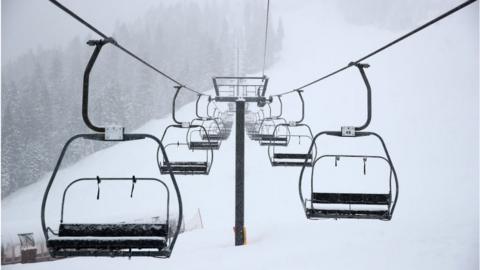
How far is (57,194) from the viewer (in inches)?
1529

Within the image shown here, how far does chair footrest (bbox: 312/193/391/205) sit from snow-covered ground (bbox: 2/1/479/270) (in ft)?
15.7

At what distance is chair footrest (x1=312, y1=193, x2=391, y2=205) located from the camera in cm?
427

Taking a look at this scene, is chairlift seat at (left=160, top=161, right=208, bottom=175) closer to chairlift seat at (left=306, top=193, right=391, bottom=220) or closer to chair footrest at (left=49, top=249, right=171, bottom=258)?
chairlift seat at (left=306, top=193, right=391, bottom=220)

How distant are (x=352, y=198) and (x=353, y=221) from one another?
9.22m

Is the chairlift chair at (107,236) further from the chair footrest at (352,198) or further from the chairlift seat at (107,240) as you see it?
the chair footrest at (352,198)

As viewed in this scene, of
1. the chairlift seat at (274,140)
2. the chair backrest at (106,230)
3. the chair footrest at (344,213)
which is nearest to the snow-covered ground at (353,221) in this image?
the chairlift seat at (274,140)

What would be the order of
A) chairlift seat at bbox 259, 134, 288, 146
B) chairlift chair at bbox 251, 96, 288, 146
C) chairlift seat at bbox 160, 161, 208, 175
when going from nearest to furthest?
Answer: chairlift seat at bbox 160, 161, 208, 175 → chairlift seat at bbox 259, 134, 288, 146 → chairlift chair at bbox 251, 96, 288, 146

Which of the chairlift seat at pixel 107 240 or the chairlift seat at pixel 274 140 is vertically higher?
the chairlift seat at pixel 274 140

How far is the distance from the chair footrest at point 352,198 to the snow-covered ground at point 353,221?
4793 mm

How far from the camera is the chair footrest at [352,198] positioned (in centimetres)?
427

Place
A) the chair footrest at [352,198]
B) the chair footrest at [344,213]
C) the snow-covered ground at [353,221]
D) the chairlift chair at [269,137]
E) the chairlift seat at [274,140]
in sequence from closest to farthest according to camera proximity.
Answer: the chair footrest at [344,213], the chair footrest at [352,198], the chairlift seat at [274,140], the chairlift chair at [269,137], the snow-covered ground at [353,221]

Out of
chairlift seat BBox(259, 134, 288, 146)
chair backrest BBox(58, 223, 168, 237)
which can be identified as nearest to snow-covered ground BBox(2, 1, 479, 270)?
chairlift seat BBox(259, 134, 288, 146)

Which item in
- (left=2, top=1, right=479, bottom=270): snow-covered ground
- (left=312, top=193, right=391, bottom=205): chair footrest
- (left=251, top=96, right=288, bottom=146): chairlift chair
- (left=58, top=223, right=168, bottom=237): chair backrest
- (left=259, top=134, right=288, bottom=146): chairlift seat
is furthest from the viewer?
(left=2, top=1, right=479, bottom=270): snow-covered ground

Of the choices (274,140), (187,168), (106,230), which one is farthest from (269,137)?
(106,230)
